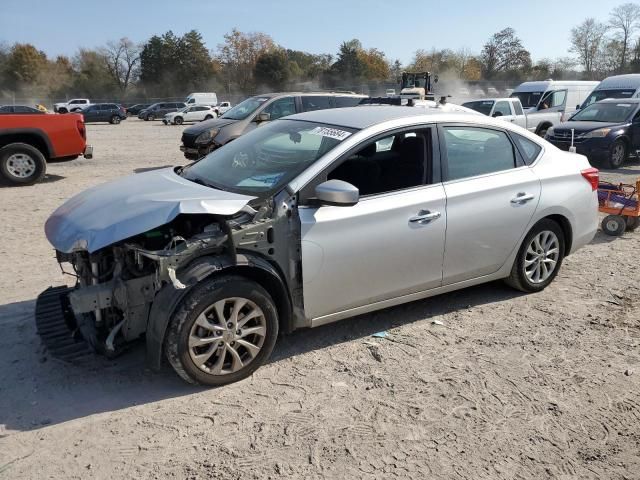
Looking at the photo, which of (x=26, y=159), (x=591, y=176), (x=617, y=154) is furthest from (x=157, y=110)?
(x=591, y=176)

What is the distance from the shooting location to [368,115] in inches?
178

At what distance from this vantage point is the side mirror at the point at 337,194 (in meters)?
3.62

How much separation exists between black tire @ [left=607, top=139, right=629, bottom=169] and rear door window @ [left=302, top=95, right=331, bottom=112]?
7043 millimetres

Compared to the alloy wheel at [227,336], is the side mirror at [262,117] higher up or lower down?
higher up

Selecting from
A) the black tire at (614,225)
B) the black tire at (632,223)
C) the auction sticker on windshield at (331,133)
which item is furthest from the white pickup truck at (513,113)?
the auction sticker on windshield at (331,133)

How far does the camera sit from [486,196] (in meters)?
4.54

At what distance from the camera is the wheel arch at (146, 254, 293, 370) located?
11.0 feet

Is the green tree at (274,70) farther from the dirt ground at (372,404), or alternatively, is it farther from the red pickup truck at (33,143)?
the dirt ground at (372,404)

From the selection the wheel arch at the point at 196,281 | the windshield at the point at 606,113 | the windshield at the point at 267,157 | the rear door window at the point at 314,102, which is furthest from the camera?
the windshield at the point at 606,113

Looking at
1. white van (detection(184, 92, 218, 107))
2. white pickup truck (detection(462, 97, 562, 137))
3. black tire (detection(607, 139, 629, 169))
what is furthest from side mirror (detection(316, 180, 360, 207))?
white van (detection(184, 92, 218, 107))

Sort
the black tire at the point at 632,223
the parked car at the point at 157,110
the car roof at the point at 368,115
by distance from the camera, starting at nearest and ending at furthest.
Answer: the car roof at the point at 368,115 → the black tire at the point at 632,223 → the parked car at the point at 157,110

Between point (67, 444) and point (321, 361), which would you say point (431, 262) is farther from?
point (67, 444)

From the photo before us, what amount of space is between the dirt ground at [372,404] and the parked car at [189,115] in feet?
121

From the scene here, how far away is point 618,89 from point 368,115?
54.6 ft
